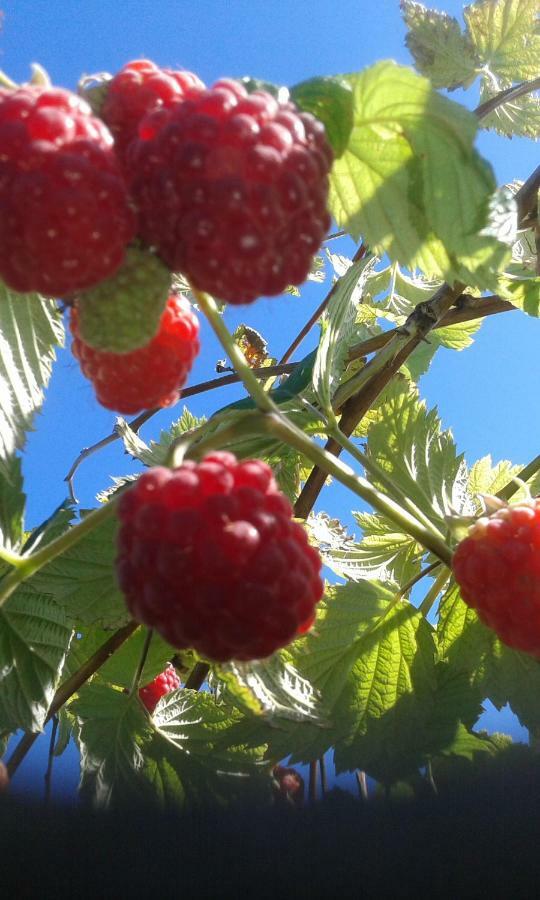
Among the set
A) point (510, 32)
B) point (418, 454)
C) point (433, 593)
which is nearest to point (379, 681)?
point (433, 593)

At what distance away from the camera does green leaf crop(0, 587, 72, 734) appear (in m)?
1.01

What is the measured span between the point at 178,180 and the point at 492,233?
1.01 ft

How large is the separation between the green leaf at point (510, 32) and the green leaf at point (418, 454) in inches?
41.6

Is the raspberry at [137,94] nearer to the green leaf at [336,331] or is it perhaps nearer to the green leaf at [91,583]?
the green leaf at [336,331]

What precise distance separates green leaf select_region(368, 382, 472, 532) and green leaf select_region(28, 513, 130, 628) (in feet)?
1.33

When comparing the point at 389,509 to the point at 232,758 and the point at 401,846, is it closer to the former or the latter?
the point at 401,846

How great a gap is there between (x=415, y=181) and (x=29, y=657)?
2.37ft

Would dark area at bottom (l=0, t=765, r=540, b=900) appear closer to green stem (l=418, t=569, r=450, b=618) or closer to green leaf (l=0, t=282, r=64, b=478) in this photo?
green leaf (l=0, t=282, r=64, b=478)

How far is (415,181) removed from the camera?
76cm

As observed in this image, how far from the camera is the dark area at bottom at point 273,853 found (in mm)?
365

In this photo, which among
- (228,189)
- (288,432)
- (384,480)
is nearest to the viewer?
(228,189)

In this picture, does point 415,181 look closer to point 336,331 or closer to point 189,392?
point 336,331

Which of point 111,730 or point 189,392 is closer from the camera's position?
point 111,730

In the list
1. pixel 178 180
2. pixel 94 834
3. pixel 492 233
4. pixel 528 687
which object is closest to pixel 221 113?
pixel 178 180
